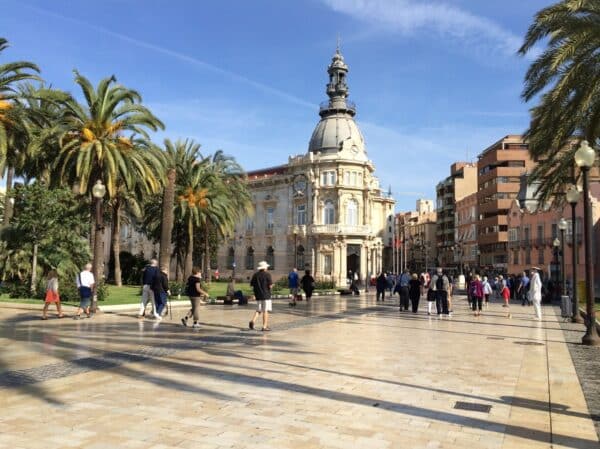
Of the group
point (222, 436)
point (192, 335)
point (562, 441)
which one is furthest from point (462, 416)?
point (192, 335)

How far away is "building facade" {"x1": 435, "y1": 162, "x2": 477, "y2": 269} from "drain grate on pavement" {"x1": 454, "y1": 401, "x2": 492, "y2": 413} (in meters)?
85.2

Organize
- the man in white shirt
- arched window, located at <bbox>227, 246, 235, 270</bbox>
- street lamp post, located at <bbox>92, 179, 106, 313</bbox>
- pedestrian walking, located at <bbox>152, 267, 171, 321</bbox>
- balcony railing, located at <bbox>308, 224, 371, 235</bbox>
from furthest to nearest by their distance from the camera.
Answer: arched window, located at <bbox>227, 246, 235, 270</bbox> → balcony railing, located at <bbox>308, 224, 371, 235</bbox> → street lamp post, located at <bbox>92, 179, 106, 313</bbox> → the man in white shirt → pedestrian walking, located at <bbox>152, 267, 171, 321</bbox>

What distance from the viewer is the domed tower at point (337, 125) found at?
6169 cm

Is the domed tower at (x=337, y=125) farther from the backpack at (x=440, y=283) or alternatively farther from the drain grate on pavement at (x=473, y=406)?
the drain grate on pavement at (x=473, y=406)

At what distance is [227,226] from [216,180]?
3271 mm

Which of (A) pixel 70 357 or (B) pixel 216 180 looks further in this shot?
(B) pixel 216 180

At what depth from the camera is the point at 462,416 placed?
20.0ft

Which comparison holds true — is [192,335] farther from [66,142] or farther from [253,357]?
[66,142]

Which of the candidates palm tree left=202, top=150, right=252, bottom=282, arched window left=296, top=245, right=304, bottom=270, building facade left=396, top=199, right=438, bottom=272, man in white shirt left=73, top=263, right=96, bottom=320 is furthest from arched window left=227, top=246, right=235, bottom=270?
man in white shirt left=73, top=263, right=96, bottom=320

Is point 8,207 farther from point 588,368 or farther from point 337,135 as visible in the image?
point 337,135

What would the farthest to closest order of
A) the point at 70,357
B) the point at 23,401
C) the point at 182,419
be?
the point at 70,357 < the point at 23,401 < the point at 182,419

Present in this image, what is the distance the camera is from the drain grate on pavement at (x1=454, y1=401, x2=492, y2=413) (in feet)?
20.9

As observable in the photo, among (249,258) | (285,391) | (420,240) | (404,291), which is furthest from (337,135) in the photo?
(420,240)

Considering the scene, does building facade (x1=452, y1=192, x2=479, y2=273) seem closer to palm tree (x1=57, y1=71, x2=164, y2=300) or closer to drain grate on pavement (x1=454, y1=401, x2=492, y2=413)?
palm tree (x1=57, y1=71, x2=164, y2=300)
